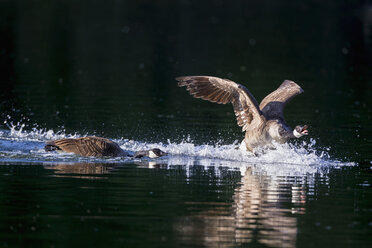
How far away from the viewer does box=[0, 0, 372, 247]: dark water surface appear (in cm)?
1066

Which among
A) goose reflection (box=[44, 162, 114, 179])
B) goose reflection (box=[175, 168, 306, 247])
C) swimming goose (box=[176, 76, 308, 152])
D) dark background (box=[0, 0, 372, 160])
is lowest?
goose reflection (box=[175, 168, 306, 247])

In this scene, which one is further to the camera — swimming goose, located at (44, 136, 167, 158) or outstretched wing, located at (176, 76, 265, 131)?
outstretched wing, located at (176, 76, 265, 131)

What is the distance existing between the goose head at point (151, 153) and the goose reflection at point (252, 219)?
2587 millimetres

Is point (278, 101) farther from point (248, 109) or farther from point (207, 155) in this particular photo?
point (207, 155)

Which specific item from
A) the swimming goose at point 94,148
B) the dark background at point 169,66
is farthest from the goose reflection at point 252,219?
the dark background at point 169,66

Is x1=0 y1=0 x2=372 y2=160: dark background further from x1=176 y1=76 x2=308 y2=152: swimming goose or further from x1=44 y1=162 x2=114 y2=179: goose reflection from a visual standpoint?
x1=44 y1=162 x2=114 y2=179: goose reflection

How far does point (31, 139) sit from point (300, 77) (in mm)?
15673

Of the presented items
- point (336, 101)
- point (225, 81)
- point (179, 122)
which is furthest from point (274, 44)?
point (225, 81)

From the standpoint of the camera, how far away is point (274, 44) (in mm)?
45094

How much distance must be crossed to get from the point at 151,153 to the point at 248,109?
7.81 ft

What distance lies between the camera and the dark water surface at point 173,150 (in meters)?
10.7

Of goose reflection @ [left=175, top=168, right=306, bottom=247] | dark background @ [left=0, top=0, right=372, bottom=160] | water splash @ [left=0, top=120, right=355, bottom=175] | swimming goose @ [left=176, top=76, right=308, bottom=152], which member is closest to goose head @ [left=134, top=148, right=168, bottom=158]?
water splash @ [left=0, top=120, right=355, bottom=175]

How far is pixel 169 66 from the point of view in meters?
33.3

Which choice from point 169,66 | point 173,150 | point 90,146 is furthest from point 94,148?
point 169,66
